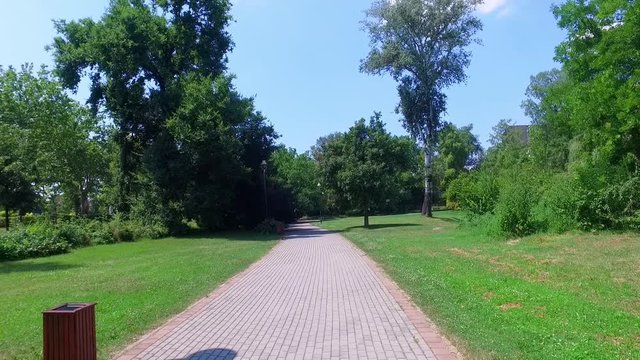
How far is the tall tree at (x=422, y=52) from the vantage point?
44.4 meters

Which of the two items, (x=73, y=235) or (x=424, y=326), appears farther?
(x=73, y=235)

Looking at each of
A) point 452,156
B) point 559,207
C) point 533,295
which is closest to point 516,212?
point 559,207

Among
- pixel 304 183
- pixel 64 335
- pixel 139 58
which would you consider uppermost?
pixel 139 58

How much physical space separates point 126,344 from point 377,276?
25.8ft

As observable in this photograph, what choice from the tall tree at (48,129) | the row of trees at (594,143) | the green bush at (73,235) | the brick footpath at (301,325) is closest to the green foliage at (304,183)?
the tall tree at (48,129)

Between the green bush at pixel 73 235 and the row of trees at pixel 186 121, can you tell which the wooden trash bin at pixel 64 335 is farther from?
the row of trees at pixel 186 121

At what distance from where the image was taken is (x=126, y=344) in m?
7.61

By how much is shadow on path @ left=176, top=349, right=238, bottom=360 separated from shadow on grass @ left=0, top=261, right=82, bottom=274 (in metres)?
14.4

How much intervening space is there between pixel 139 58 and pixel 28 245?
53.3 feet

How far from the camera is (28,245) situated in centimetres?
2620

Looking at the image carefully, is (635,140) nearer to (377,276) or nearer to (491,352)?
(377,276)

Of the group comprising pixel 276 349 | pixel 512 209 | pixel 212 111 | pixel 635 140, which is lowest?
pixel 276 349

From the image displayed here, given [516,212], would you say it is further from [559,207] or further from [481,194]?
[481,194]

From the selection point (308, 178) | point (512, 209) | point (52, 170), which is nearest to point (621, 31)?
point (512, 209)
